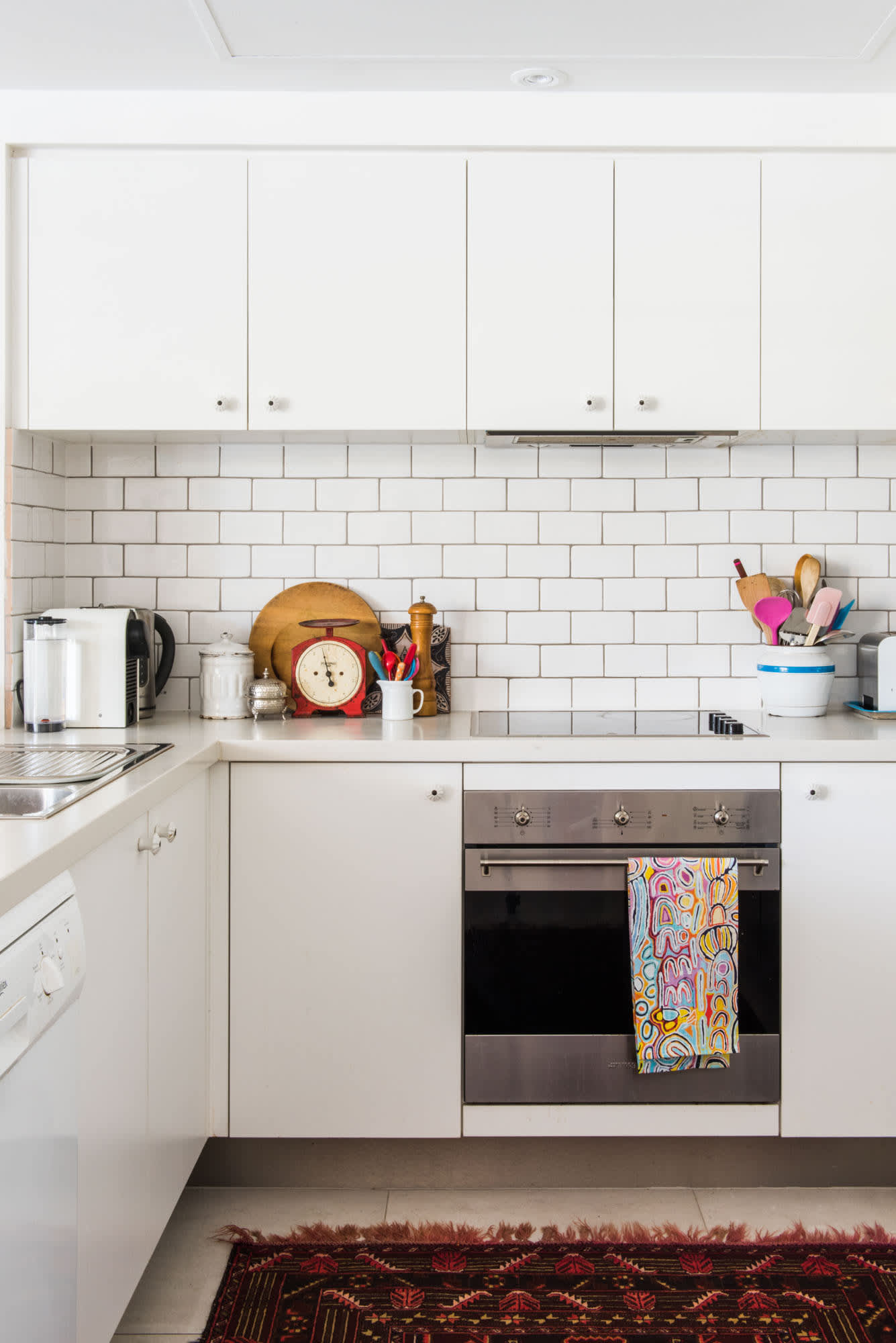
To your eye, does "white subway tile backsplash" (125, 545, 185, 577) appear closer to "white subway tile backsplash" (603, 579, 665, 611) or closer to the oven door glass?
"white subway tile backsplash" (603, 579, 665, 611)

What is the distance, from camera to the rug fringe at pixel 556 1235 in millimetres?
2318

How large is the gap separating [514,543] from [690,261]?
0.81 metres

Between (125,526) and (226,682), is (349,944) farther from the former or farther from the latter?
(125,526)

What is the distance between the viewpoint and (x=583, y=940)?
2.43 meters

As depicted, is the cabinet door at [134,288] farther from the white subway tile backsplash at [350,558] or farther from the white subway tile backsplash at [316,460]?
the white subway tile backsplash at [350,558]

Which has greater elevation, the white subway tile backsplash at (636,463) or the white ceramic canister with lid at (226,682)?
the white subway tile backsplash at (636,463)

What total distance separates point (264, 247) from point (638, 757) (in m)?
1.45

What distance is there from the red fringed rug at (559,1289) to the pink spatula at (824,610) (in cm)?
137

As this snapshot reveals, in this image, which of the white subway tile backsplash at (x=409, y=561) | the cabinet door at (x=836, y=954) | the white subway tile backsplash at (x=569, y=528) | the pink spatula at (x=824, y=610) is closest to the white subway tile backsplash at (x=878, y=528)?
the pink spatula at (x=824, y=610)

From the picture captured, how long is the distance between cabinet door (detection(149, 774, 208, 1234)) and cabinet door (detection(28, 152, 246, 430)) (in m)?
0.93

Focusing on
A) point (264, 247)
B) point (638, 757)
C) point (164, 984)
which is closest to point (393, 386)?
point (264, 247)

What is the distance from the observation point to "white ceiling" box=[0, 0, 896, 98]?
224 centimetres

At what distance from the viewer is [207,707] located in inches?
110

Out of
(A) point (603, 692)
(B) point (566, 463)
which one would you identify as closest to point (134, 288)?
(B) point (566, 463)
